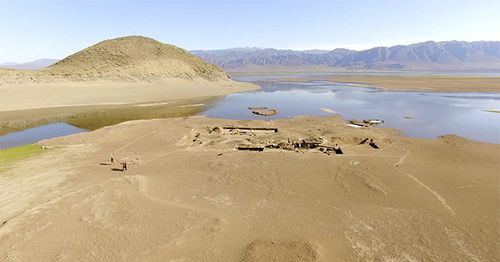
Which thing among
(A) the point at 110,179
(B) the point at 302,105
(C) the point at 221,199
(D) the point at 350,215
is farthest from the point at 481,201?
(B) the point at 302,105

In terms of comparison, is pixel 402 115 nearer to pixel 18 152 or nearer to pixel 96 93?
pixel 18 152

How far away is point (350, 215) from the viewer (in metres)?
12.6

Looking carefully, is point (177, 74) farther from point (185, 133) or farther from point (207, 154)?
point (207, 154)

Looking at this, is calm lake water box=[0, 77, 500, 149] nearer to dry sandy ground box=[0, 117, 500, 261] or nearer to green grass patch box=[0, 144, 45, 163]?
green grass patch box=[0, 144, 45, 163]

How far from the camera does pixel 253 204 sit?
1350 centimetres

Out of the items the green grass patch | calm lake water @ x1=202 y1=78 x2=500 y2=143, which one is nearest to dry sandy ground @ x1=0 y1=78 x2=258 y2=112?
calm lake water @ x1=202 y1=78 x2=500 y2=143

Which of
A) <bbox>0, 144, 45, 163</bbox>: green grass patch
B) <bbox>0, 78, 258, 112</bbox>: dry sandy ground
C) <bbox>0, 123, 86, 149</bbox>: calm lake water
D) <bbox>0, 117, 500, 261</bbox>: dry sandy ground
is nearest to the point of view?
<bbox>0, 117, 500, 261</bbox>: dry sandy ground

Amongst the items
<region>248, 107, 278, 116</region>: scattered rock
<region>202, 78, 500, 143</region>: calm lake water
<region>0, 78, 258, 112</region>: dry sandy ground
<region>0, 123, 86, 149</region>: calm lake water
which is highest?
<region>0, 78, 258, 112</region>: dry sandy ground

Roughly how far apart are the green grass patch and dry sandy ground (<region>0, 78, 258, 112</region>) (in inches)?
→ 885

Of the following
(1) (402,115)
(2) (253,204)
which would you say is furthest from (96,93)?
(2) (253,204)

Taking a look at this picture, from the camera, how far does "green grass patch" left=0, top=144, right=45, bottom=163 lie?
19828 mm

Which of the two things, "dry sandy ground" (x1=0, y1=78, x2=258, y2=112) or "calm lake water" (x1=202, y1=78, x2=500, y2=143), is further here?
"dry sandy ground" (x1=0, y1=78, x2=258, y2=112)

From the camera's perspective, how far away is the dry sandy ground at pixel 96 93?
146ft

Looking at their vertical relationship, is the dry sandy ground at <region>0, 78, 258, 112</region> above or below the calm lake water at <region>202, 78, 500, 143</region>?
above
